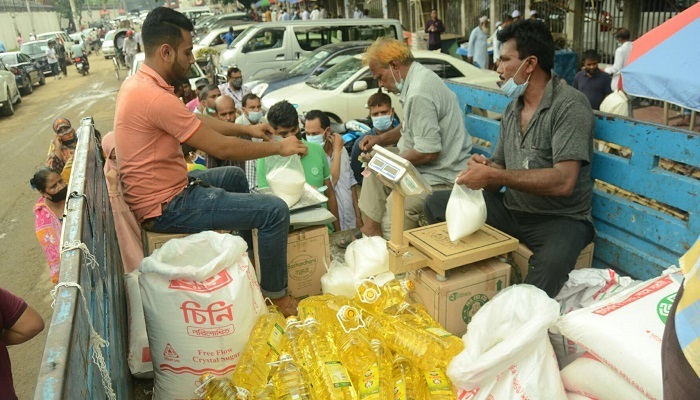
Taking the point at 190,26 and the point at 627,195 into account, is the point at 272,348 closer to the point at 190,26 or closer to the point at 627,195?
the point at 190,26

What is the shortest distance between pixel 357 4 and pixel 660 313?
27.8 meters

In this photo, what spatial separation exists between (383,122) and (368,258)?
1902mm

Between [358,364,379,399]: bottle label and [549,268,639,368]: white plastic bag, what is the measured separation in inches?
36.9

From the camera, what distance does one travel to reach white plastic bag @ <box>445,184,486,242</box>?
2.70 metres

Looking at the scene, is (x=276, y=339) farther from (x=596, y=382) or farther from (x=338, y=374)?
(x=596, y=382)

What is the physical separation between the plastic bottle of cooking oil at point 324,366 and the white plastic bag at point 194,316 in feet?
0.98

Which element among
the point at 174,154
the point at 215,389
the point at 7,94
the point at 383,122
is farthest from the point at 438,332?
the point at 7,94

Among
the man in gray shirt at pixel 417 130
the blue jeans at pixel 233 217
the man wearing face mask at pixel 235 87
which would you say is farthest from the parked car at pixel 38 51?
the blue jeans at pixel 233 217

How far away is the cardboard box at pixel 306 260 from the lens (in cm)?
333

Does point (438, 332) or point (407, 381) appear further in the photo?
point (438, 332)

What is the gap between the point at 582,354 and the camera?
2402 millimetres

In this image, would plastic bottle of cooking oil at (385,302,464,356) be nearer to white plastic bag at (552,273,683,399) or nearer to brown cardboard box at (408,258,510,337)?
brown cardboard box at (408,258,510,337)

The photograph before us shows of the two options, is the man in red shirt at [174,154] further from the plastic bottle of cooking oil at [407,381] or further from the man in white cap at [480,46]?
the man in white cap at [480,46]

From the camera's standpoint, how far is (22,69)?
64.1 feet
